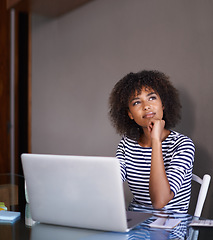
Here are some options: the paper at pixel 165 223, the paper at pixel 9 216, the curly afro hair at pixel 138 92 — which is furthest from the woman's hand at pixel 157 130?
the paper at pixel 9 216

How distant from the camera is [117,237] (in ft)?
3.59

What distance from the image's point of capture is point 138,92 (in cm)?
190

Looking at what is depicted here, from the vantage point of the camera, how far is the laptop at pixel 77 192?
1.09 metres

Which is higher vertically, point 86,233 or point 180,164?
point 180,164

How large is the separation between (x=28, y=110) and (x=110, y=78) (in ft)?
4.86

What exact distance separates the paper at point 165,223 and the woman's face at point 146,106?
671 millimetres

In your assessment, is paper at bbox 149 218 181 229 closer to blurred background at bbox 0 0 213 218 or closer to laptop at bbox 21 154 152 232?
laptop at bbox 21 154 152 232

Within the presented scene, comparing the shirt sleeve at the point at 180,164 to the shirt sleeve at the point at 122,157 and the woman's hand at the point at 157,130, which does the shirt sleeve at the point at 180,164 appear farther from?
the shirt sleeve at the point at 122,157

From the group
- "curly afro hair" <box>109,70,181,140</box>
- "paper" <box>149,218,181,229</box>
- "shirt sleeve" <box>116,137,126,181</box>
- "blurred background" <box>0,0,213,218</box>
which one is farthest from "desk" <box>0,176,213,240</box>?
"blurred background" <box>0,0,213,218</box>

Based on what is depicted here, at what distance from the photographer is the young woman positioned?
1.59 meters

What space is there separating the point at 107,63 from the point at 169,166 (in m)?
1.42

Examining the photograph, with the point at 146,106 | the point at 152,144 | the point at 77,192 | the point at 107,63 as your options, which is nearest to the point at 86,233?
the point at 77,192

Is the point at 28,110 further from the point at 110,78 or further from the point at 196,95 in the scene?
the point at 196,95

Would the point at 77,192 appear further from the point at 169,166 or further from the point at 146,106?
the point at 146,106
